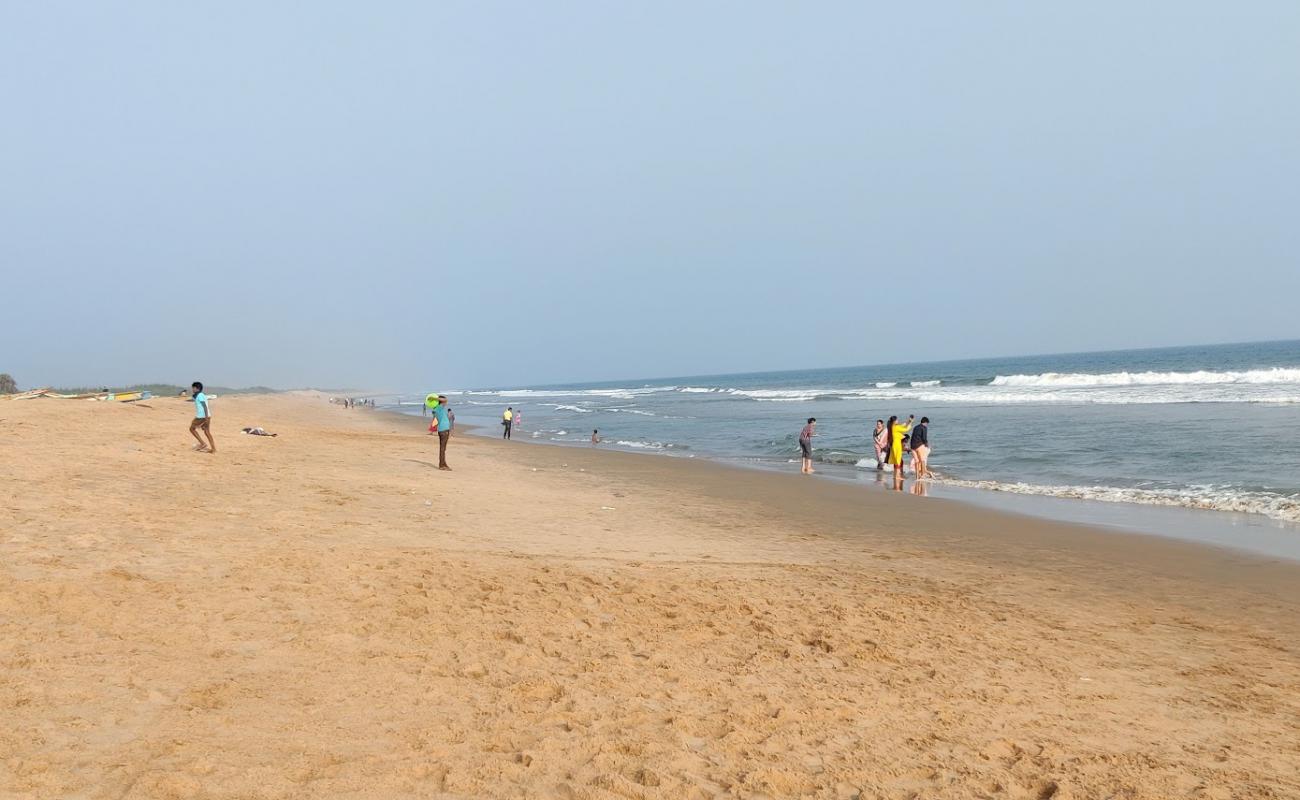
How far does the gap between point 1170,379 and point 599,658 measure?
58917 mm

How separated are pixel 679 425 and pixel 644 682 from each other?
114ft

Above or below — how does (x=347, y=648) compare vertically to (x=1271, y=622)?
above

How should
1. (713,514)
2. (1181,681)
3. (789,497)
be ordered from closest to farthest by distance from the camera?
(1181,681)
(713,514)
(789,497)

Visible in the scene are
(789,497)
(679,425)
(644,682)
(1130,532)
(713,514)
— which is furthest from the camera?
(679,425)

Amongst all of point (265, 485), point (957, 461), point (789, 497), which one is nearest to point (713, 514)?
point (789, 497)

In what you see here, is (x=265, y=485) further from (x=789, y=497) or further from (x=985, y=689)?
(x=985, y=689)

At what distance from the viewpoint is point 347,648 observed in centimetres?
556

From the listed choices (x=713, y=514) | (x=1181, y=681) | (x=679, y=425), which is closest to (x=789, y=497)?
(x=713, y=514)

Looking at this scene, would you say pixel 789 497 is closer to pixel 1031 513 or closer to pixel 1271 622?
pixel 1031 513

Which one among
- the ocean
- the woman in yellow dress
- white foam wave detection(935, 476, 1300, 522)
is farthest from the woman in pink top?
white foam wave detection(935, 476, 1300, 522)

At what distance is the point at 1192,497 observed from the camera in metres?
14.3

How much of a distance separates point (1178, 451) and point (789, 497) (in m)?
11.4

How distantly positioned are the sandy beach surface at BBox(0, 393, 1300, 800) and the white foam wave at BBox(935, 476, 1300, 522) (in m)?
3.92

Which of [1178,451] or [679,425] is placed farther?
[679,425]
